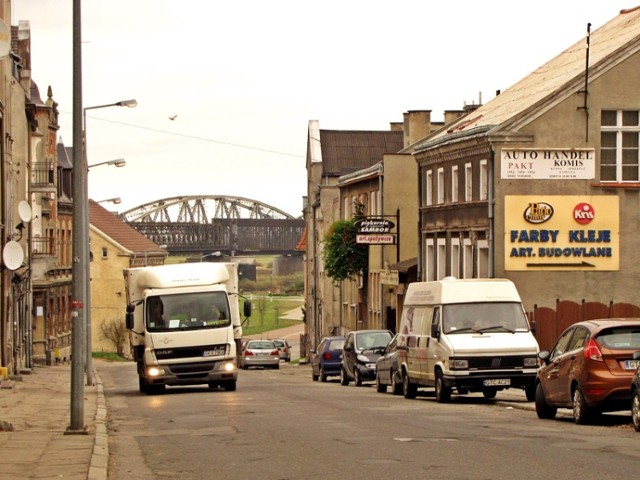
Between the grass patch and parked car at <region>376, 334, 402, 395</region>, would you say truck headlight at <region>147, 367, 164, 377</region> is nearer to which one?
parked car at <region>376, 334, 402, 395</region>

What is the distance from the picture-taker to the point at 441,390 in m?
28.2

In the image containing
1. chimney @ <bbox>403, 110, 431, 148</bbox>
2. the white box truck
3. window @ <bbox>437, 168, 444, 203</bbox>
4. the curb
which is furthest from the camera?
chimney @ <bbox>403, 110, 431, 148</bbox>

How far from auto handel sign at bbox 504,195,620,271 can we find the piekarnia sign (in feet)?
2.22

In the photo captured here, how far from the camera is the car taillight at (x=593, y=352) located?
20.4 meters

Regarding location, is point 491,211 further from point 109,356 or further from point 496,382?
point 109,356

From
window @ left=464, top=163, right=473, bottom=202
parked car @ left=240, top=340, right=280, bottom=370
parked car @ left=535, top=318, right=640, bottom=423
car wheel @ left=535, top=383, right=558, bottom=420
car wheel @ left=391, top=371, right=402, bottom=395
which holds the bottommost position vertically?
parked car @ left=240, top=340, right=280, bottom=370

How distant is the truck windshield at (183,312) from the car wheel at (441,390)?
7.14 metres

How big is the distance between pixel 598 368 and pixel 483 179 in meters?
26.3

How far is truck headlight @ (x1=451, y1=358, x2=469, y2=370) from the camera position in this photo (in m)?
27.6

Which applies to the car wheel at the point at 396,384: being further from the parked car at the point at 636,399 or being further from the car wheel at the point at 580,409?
the parked car at the point at 636,399

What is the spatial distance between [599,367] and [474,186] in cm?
2746

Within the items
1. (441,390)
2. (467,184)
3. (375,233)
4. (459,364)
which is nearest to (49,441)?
(459,364)

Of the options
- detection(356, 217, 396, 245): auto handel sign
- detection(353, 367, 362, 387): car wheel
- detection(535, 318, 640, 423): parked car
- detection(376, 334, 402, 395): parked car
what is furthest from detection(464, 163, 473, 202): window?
detection(535, 318, 640, 423): parked car

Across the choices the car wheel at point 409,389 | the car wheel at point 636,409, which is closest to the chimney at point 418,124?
the car wheel at point 409,389
